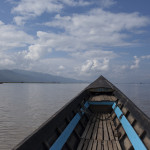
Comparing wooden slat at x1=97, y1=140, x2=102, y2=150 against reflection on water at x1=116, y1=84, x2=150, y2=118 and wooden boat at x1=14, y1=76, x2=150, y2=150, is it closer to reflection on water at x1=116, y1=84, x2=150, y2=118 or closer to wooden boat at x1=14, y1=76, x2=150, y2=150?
wooden boat at x1=14, y1=76, x2=150, y2=150

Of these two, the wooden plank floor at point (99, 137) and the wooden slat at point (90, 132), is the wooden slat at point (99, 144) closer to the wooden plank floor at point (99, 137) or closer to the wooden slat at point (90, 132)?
the wooden plank floor at point (99, 137)

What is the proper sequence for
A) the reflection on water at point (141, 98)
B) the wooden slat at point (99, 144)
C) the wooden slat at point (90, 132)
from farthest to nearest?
the reflection on water at point (141, 98) → the wooden slat at point (90, 132) → the wooden slat at point (99, 144)

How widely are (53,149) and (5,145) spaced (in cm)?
817

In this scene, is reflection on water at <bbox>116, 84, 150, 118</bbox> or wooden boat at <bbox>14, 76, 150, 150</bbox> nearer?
wooden boat at <bbox>14, 76, 150, 150</bbox>

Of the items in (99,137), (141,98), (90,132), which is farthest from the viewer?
(141,98)

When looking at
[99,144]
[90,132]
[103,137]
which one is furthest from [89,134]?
[99,144]

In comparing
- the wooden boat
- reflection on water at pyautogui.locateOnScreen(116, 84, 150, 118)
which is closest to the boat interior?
the wooden boat

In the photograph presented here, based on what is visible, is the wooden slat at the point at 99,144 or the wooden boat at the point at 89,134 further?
the wooden slat at the point at 99,144

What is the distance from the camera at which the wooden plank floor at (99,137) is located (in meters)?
5.06

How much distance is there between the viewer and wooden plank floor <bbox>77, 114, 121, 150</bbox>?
506 cm

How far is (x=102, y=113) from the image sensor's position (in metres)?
10.2

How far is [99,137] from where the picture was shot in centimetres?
589

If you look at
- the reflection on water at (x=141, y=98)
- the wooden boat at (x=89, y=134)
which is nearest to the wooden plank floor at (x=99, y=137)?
the wooden boat at (x=89, y=134)

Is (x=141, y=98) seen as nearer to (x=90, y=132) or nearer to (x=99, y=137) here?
(x=90, y=132)
